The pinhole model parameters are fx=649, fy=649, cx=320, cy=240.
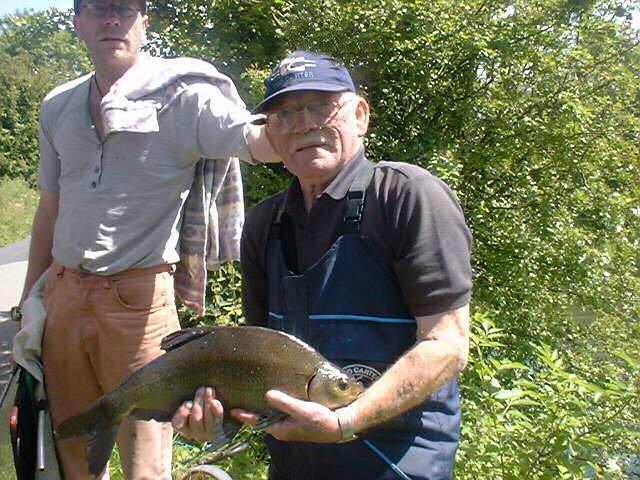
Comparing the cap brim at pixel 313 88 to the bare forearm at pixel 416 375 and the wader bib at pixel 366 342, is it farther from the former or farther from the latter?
the bare forearm at pixel 416 375

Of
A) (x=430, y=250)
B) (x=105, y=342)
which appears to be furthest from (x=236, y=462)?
(x=430, y=250)

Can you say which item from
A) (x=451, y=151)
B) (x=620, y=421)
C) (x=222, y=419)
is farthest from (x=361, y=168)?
(x=451, y=151)

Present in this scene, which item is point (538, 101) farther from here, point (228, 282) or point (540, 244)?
point (228, 282)

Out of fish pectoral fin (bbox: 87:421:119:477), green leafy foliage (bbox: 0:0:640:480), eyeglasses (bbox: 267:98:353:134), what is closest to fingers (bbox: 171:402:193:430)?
fish pectoral fin (bbox: 87:421:119:477)

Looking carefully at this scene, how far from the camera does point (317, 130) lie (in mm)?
1827

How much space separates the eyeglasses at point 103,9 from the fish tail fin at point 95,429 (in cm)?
167

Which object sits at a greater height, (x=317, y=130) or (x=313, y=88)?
(x=313, y=88)

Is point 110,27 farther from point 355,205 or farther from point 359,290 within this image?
point 359,290

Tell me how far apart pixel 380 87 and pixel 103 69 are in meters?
3.32

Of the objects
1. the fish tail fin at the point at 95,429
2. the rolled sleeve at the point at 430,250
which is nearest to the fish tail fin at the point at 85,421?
the fish tail fin at the point at 95,429

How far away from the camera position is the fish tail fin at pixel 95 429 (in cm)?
236

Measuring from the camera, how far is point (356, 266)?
1.74 metres

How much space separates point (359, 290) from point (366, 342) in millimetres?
141

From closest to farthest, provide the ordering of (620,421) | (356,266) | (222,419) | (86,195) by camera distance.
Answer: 1. (356,266)
2. (222,419)
3. (86,195)
4. (620,421)
